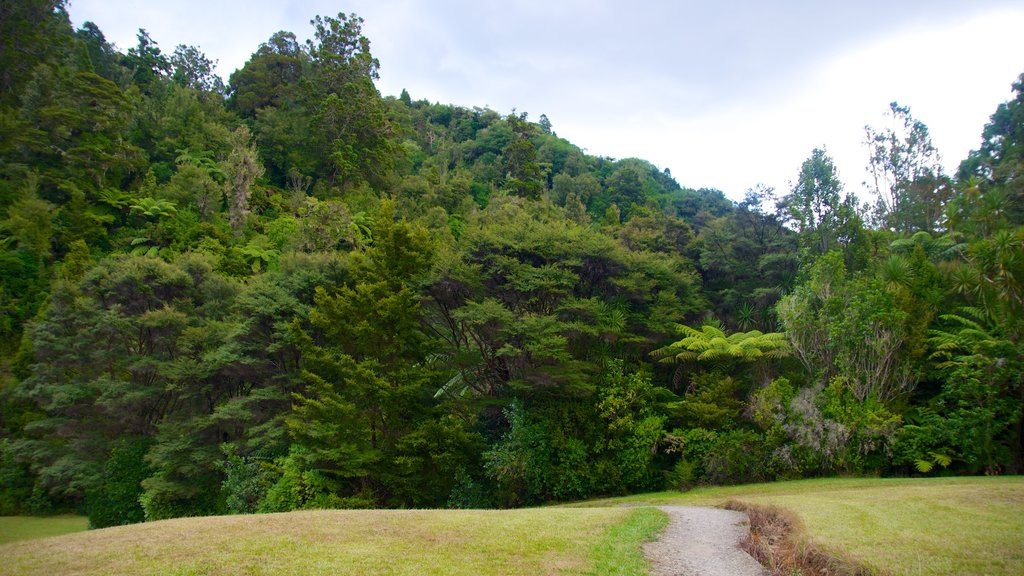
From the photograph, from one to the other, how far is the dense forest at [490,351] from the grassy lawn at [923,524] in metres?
3.56

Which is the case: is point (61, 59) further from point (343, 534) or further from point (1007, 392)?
point (1007, 392)

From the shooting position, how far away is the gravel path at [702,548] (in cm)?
770

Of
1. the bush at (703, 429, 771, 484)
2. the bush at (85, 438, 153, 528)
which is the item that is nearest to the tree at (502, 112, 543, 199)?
the bush at (703, 429, 771, 484)

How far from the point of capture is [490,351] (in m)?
21.2

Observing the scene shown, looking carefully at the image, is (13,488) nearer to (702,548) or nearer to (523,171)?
(702,548)

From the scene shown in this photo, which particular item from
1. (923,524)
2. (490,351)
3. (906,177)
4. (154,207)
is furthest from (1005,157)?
(154,207)

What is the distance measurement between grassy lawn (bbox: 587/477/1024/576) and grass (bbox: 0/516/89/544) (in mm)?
26463

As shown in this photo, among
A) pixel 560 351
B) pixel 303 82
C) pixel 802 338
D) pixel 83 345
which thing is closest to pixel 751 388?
pixel 802 338

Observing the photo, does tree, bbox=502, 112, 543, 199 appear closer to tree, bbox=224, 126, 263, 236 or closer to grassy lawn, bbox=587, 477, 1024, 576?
tree, bbox=224, 126, 263, 236

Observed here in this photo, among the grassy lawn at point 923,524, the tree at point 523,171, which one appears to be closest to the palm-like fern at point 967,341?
the grassy lawn at point 923,524

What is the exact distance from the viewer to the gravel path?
770 centimetres

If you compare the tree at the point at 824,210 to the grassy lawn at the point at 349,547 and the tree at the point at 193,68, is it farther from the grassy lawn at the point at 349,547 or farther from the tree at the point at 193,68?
the tree at the point at 193,68

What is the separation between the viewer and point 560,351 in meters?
18.8

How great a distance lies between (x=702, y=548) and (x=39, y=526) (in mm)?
29183
